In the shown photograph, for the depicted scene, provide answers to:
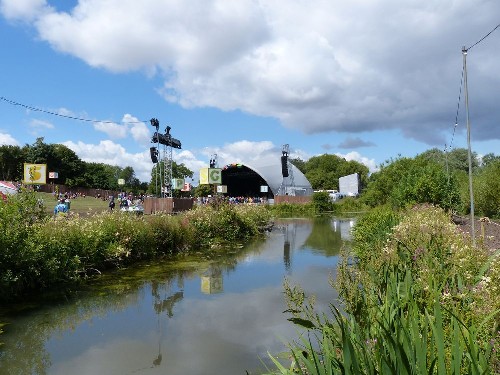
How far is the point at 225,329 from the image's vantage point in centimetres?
723

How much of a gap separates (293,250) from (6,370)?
13.7 metres

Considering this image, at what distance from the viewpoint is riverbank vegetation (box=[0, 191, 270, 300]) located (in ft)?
29.7

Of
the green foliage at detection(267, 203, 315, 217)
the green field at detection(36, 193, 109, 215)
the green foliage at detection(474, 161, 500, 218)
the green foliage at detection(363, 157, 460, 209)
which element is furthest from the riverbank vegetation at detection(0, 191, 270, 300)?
Answer: the green foliage at detection(267, 203, 315, 217)

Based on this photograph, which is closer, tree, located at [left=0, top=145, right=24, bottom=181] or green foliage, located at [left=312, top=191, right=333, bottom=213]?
green foliage, located at [left=312, top=191, right=333, bottom=213]

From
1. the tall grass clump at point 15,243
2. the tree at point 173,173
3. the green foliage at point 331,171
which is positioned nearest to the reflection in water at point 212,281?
the tall grass clump at point 15,243

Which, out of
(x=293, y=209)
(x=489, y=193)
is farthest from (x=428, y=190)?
(x=293, y=209)

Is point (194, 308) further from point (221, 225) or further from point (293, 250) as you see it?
point (221, 225)

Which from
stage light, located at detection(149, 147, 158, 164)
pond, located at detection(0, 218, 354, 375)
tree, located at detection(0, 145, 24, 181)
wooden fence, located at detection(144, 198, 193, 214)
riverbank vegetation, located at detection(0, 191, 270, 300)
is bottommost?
pond, located at detection(0, 218, 354, 375)

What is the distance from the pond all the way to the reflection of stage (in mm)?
26

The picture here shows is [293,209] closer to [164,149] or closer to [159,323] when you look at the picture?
[164,149]

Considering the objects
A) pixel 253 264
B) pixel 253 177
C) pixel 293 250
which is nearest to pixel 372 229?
pixel 253 264

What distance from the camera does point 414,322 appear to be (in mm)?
2350

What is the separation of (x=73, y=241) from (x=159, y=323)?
16.2 feet

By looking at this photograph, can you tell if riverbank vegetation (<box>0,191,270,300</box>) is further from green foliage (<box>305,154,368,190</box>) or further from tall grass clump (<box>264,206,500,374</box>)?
green foliage (<box>305,154,368,190</box>)
